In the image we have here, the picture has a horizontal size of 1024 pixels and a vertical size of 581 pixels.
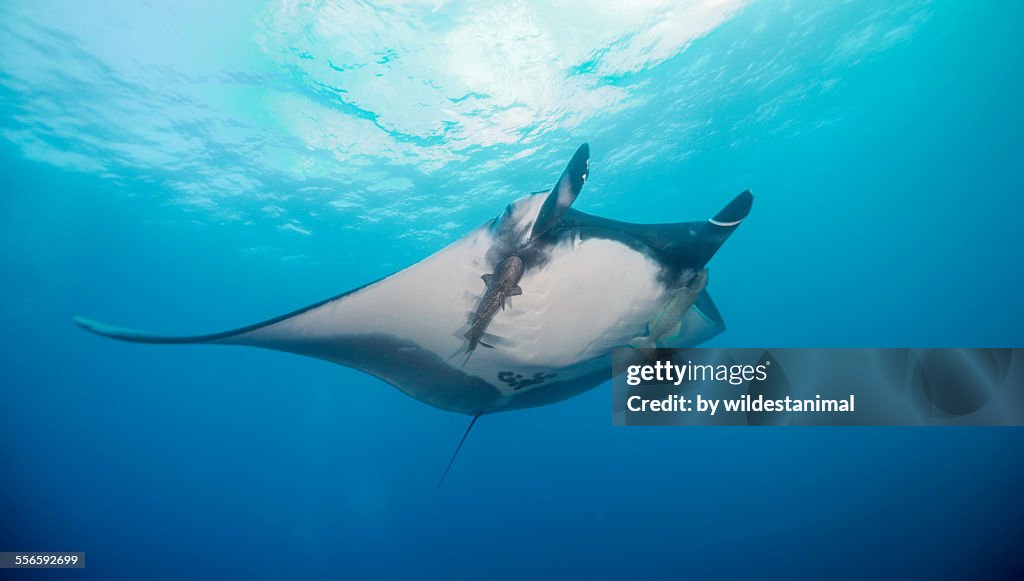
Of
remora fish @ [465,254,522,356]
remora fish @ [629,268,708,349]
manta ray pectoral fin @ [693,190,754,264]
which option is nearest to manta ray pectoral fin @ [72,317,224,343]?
remora fish @ [465,254,522,356]

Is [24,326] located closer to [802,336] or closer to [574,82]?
[574,82]

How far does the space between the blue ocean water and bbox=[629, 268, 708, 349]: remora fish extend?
27.9ft

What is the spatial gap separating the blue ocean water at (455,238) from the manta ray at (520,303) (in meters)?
8.28

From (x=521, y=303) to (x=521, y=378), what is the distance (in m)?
0.84

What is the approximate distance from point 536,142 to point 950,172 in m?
24.3

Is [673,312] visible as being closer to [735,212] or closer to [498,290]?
[735,212]

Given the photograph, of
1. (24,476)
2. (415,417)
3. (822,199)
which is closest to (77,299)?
(24,476)

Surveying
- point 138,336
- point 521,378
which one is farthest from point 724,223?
point 138,336

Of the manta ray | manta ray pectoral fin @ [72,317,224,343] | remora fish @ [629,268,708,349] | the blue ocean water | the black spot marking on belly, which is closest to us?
manta ray pectoral fin @ [72,317,224,343]

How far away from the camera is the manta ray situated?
7.22ft

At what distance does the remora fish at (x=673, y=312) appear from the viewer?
246 cm

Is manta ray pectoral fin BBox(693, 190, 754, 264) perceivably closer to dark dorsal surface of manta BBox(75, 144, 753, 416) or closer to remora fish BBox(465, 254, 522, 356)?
dark dorsal surface of manta BBox(75, 144, 753, 416)

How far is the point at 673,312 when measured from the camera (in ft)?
8.32

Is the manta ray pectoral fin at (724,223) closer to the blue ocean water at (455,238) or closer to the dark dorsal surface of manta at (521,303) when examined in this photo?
the dark dorsal surface of manta at (521,303)
